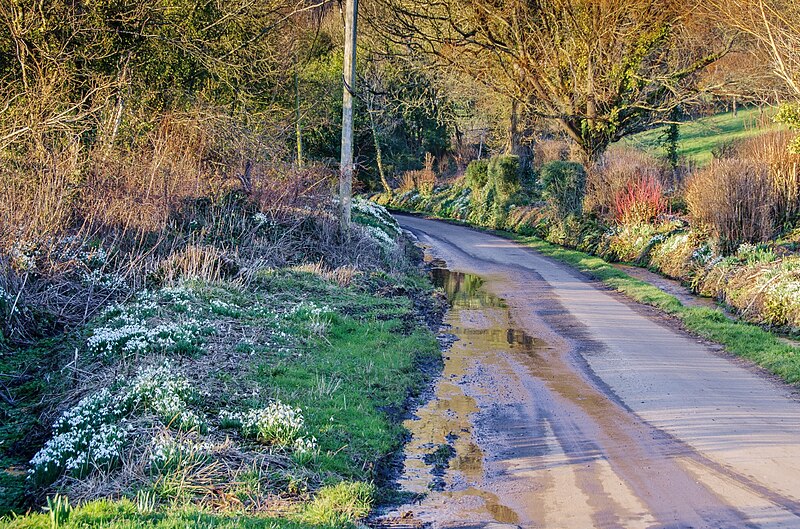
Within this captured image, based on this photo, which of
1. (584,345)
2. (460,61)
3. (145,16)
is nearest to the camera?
(584,345)

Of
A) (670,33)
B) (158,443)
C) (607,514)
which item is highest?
(670,33)

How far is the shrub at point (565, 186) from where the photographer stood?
27328 millimetres

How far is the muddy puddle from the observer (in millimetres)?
6672

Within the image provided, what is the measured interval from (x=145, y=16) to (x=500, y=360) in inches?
497

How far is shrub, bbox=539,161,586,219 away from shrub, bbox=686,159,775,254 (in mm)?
8493

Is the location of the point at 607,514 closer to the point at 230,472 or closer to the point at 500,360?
the point at 230,472

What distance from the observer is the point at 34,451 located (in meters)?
7.41

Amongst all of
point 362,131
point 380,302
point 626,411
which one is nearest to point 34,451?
point 626,411

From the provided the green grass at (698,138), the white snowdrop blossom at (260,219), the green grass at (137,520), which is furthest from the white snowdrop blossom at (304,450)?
the green grass at (698,138)

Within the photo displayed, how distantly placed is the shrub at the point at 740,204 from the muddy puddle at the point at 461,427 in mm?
7038

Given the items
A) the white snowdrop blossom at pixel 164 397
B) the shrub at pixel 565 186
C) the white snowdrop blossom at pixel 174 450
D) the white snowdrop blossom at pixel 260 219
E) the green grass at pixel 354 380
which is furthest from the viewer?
the shrub at pixel 565 186

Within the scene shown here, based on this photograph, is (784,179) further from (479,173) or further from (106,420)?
(479,173)

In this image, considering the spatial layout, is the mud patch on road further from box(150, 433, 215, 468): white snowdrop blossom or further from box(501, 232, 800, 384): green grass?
box(501, 232, 800, 384): green grass

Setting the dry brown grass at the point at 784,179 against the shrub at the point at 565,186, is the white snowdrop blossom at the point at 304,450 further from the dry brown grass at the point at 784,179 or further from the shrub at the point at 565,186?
the shrub at the point at 565,186
